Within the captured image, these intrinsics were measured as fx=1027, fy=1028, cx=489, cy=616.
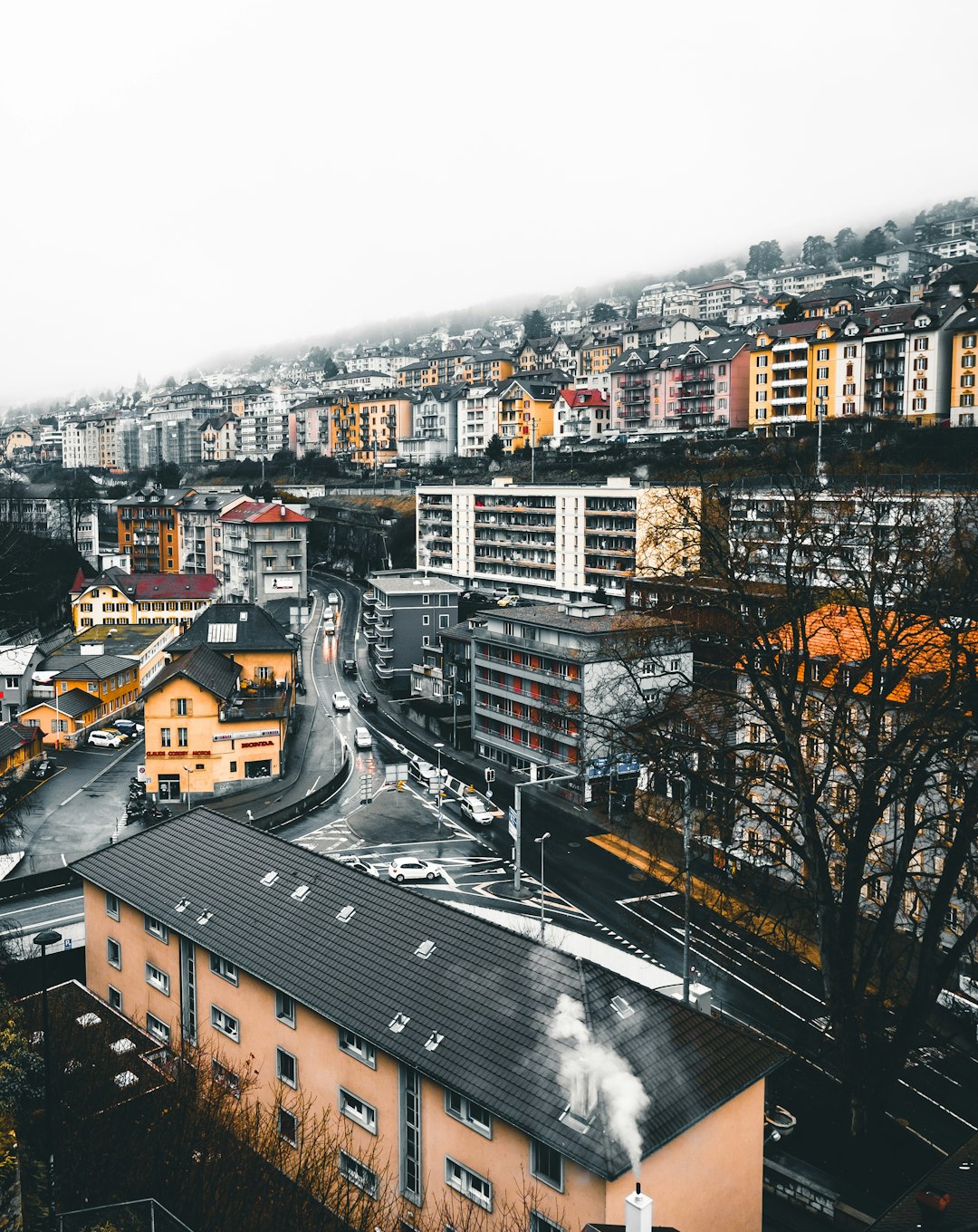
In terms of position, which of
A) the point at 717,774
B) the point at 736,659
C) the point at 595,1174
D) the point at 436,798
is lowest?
the point at 436,798

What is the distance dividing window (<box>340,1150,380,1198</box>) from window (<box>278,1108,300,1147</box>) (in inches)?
38.4

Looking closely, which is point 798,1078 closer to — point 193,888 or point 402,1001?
point 402,1001

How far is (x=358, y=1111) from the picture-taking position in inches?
631

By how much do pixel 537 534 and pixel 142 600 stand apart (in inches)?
1144

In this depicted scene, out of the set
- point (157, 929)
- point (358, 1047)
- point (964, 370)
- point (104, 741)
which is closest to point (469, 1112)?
point (358, 1047)

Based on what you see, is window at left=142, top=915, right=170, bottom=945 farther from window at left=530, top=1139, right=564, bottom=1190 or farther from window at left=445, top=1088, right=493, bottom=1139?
window at left=530, top=1139, right=564, bottom=1190

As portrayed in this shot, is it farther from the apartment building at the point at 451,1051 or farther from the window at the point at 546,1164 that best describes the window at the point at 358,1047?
the window at the point at 546,1164

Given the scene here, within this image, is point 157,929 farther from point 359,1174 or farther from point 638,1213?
point 638,1213

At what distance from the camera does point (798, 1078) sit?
801 inches

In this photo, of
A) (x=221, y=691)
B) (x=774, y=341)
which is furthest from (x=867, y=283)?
(x=221, y=691)

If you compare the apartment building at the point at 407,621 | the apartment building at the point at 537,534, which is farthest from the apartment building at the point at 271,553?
the apartment building at the point at 407,621

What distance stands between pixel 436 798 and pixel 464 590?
32980 mm

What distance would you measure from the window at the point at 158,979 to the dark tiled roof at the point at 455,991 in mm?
1405

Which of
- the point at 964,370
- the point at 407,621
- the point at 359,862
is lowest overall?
the point at 359,862
